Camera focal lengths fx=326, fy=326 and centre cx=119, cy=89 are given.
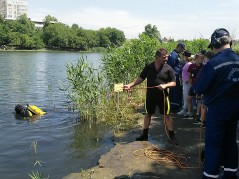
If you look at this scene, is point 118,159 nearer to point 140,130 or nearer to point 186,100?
point 140,130

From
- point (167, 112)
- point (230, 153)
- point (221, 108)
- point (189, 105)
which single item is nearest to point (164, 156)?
point (167, 112)

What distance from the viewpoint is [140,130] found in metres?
8.89

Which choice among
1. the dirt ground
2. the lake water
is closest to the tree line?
the lake water

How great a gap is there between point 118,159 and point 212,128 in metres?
2.54

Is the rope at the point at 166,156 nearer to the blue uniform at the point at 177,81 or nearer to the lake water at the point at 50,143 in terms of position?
the lake water at the point at 50,143

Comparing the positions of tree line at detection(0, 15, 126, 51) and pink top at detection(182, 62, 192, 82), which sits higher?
tree line at detection(0, 15, 126, 51)

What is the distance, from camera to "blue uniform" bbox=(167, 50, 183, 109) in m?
10.4

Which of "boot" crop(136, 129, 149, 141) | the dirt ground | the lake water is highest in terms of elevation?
"boot" crop(136, 129, 149, 141)

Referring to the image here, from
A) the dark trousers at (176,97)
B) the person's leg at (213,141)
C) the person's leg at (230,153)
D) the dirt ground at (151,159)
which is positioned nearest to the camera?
the person's leg at (213,141)

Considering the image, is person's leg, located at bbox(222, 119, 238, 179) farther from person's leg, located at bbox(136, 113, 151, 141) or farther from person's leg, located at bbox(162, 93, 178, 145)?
person's leg, located at bbox(136, 113, 151, 141)

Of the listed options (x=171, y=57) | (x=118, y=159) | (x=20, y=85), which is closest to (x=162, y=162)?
(x=118, y=159)

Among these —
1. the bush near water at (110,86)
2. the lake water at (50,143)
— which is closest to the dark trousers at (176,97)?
the bush near water at (110,86)

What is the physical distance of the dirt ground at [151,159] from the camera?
5660mm

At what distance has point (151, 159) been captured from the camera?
6391mm
